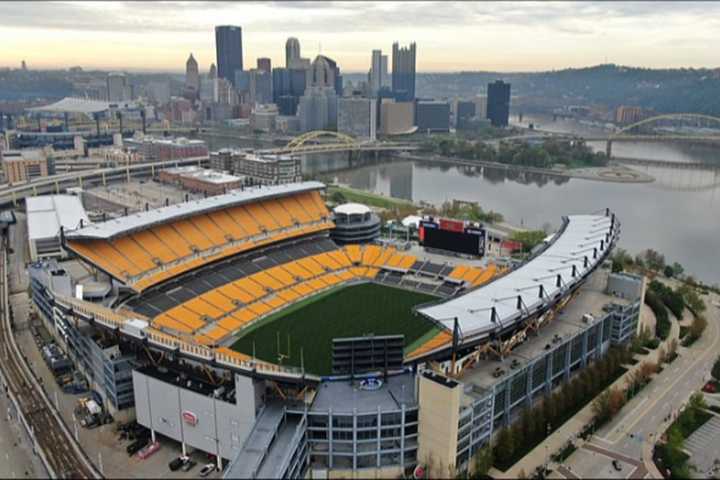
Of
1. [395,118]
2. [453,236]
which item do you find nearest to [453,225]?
[453,236]

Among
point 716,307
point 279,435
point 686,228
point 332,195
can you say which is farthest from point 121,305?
point 686,228

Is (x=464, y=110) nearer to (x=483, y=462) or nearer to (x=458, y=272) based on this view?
(x=458, y=272)

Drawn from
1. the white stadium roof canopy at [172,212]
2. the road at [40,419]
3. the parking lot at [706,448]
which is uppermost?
A: the white stadium roof canopy at [172,212]

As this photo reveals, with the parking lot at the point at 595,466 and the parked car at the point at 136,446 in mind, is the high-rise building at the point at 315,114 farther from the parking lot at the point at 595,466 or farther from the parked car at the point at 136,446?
the parking lot at the point at 595,466

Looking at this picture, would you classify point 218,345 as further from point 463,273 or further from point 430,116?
point 430,116

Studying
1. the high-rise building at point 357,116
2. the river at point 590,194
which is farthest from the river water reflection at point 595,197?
the high-rise building at point 357,116
